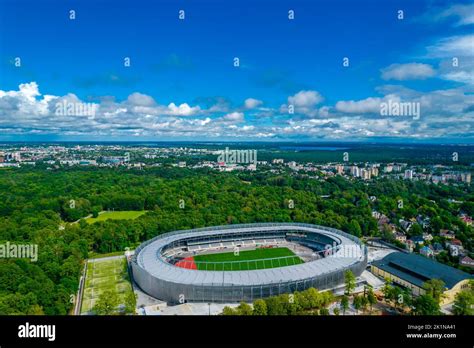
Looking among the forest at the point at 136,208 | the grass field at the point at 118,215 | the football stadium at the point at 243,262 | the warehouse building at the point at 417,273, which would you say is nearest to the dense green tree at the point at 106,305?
the forest at the point at 136,208

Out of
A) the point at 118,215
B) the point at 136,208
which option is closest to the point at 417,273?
the point at 118,215

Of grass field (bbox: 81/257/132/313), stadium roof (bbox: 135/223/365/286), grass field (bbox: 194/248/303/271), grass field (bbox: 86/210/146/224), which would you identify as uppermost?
stadium roof (bbox: 135/223/365/286)

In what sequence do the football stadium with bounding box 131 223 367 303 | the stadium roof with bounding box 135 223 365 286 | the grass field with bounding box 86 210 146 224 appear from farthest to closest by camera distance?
the grass field with bounding box 86 210 146 224 → the stadium roof with bounding box 135 223 365 286 → the football stadium with bounding box 131 223 367 303

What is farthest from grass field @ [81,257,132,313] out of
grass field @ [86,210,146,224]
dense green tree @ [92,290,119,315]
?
grass field @ [86,210,146,224]

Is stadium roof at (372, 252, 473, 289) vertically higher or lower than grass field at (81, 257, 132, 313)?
higher

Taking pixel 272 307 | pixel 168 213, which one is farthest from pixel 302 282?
pixel 168 213

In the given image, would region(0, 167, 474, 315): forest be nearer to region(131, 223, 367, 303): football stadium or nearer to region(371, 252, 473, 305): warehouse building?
region(131, 223, 367, 303): football stadium

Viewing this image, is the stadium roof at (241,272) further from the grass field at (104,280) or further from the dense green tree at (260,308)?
the dense green tree at (260,308)

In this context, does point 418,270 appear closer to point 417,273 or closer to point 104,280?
point 417,273
